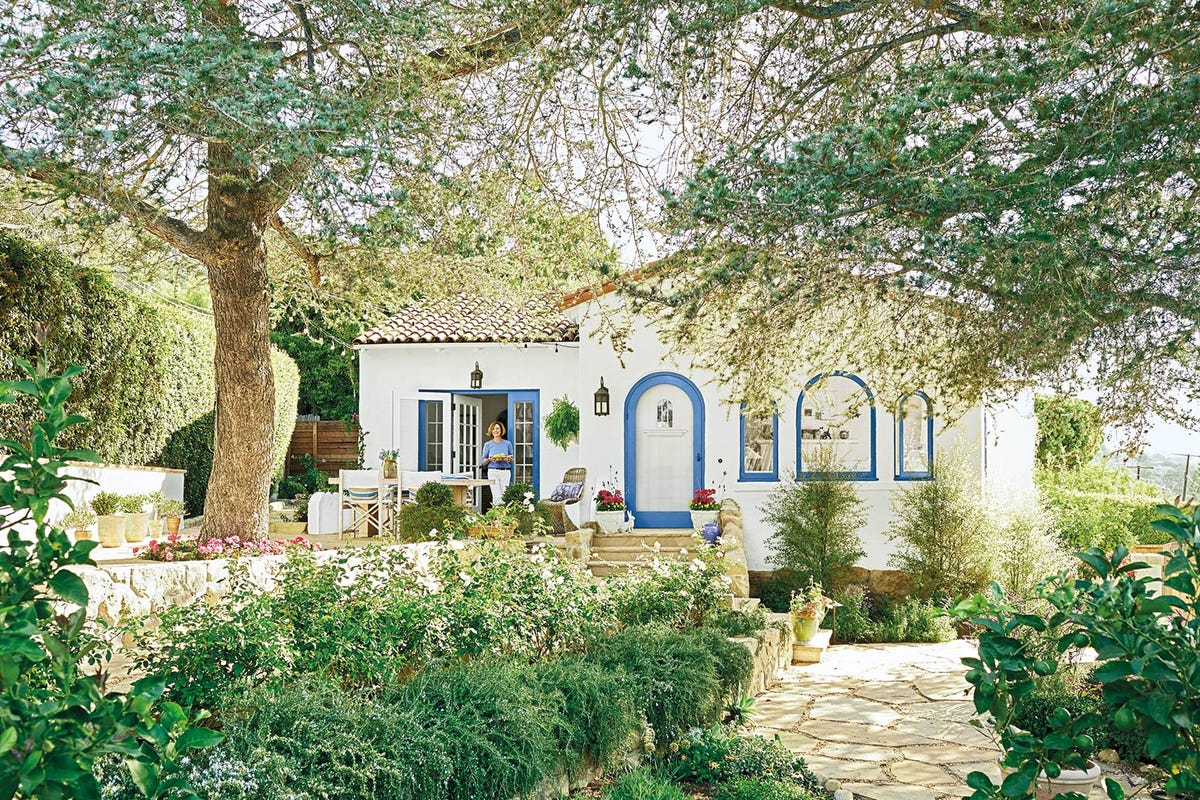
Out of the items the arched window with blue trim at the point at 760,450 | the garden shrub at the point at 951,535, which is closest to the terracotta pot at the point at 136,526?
the arched window with blue trim at the point at 760,450

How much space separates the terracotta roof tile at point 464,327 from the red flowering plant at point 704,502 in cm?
319

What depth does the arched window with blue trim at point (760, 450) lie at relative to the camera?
1373 centimetres

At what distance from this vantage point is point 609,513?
1319 centimetres

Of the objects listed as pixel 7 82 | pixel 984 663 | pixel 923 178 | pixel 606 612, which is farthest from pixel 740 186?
pixel 7 82

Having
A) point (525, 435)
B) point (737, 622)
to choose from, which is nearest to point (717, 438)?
point (525, 435)

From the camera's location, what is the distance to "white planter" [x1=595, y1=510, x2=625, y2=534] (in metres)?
13.2

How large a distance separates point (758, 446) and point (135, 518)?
793cm

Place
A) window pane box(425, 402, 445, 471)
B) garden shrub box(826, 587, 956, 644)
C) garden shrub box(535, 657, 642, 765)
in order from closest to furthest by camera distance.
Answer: garden shrub box(535, 657, 642, 765) → garden shrub box(826, 587, 956, 644) → window pane box(425, 402, 445, 471)

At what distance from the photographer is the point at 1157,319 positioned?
18.8 feet

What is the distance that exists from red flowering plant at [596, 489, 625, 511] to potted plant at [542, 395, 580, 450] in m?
2.03

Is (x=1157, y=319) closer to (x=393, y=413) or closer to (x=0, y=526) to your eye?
(x=0, y=526)

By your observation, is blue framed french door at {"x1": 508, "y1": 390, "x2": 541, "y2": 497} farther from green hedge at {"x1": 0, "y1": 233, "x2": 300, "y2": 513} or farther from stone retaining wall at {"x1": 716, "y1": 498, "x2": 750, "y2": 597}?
green hedge at {"x1": 0, "y1": 233, "x2": 300, "y2": 513}

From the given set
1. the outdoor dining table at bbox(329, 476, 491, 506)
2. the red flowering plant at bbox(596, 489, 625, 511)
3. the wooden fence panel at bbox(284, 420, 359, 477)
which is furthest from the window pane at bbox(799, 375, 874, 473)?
the wooden fence panel at bbox(284, 420, 359, 477)

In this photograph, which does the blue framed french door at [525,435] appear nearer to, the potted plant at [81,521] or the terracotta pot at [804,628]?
the terracotta pot at [804,628]
